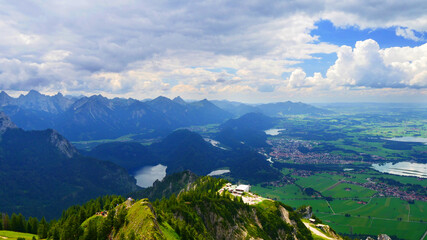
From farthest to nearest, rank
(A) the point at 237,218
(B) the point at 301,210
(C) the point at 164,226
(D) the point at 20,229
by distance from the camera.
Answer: (B) the point at 301,210, (D) the point at 20,229, (A) the point at 237,218, (C) the point at 164,226

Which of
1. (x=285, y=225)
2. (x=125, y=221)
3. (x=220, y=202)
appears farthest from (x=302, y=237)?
(x=125, y=221)

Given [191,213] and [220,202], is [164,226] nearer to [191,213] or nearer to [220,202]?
[191,213]

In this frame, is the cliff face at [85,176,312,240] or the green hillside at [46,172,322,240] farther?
the cliff face at [85,176,312,240]

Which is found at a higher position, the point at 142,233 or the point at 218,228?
the point at 142,233

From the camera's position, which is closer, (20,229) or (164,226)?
(164,226)

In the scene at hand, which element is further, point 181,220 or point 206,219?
point 206,219

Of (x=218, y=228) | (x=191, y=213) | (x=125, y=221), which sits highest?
(x=125, y=221)

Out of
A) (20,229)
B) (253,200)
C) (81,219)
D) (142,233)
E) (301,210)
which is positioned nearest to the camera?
(142,233)

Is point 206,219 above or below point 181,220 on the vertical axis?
below

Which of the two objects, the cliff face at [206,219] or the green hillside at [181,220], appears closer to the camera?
the green hillside at [181,220]
